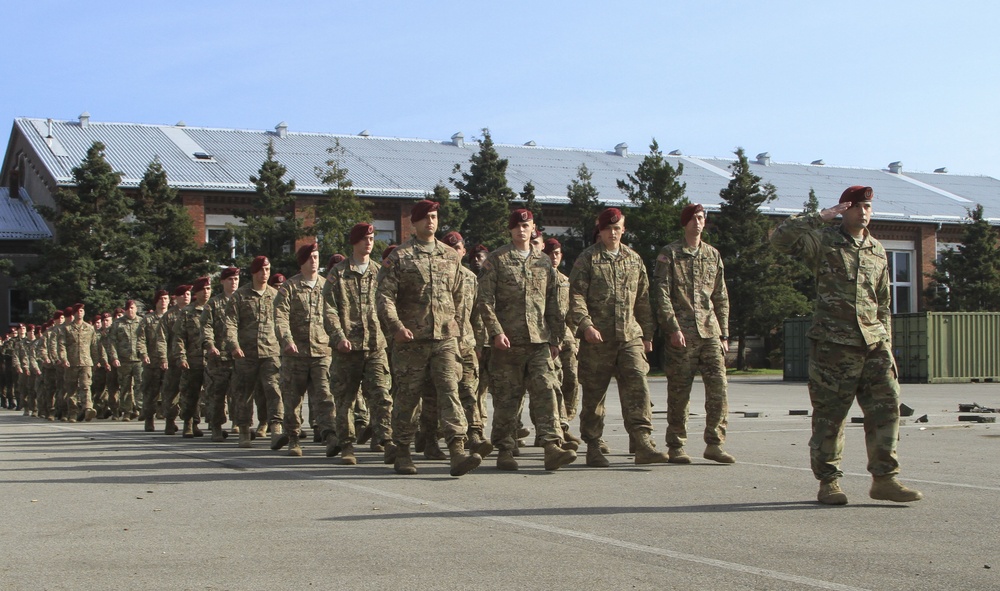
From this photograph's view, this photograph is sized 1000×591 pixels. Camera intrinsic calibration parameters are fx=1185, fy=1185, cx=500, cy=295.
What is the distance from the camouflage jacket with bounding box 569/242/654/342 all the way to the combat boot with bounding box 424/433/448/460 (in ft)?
6.32

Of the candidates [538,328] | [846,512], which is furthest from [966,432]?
[846,512]

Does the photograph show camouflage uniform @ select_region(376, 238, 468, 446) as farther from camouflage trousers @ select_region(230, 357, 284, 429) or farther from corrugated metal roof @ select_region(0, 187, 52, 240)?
corrugated metal roof @ select_region(0, 187, 52, 240)

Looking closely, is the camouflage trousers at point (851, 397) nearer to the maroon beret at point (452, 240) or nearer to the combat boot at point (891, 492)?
the combat boot at point (891, 492)

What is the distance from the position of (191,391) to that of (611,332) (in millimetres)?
7982

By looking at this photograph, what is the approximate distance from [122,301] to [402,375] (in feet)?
121

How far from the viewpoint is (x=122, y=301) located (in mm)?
44562

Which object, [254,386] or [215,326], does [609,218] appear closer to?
[254,386]

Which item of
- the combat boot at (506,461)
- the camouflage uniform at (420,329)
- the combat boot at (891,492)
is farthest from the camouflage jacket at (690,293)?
the combat boot at (891,492)

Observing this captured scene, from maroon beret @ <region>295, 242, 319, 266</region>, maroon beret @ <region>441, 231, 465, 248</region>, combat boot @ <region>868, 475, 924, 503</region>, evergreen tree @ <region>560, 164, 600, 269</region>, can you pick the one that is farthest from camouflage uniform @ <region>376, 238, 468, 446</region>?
evergreen tree @ <region>560, 164, 600, 269</region>

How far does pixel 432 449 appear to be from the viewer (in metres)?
11.6

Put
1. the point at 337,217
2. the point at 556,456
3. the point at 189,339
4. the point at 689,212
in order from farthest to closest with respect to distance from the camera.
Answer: the point at 337,217 < the point at 189,339 < the point at 689,212 < the point at 556,456

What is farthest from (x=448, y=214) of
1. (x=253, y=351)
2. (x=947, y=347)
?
(x=253, y=351)

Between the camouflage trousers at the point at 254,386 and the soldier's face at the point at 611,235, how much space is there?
460cm

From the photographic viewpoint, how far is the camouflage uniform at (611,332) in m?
10.6
